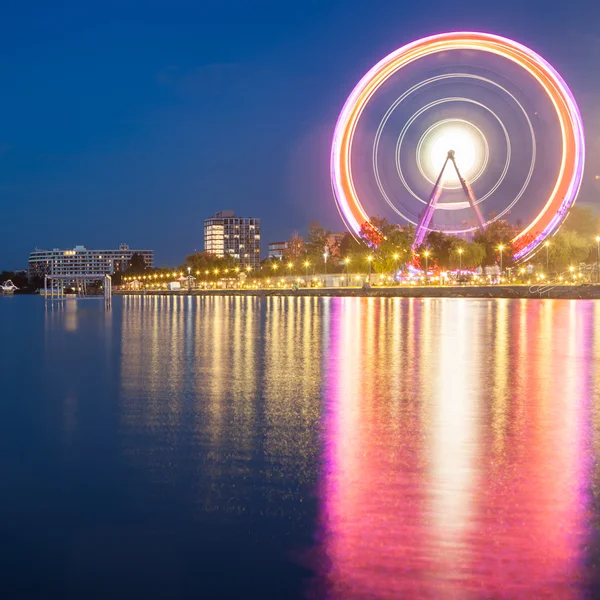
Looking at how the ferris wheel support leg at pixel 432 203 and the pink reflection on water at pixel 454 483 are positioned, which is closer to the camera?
the pink reflection on water at pixel 454 483

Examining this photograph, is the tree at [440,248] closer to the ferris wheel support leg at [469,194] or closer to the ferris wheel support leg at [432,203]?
the ferris wheel support leg at [469,194]

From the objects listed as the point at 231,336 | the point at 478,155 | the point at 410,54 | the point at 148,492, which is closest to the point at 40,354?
the point at 231,336

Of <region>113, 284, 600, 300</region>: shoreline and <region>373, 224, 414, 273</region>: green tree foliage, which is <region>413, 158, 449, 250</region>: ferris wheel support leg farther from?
<region>373, 224, 414, 273</region>: green tree foliage

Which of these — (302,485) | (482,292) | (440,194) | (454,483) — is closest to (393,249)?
(440,194)

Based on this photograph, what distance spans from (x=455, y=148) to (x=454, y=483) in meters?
51.7

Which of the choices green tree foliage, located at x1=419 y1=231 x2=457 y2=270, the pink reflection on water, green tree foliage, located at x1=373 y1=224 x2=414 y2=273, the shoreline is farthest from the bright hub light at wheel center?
the pink reflection on water

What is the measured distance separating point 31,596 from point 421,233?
6615 cm

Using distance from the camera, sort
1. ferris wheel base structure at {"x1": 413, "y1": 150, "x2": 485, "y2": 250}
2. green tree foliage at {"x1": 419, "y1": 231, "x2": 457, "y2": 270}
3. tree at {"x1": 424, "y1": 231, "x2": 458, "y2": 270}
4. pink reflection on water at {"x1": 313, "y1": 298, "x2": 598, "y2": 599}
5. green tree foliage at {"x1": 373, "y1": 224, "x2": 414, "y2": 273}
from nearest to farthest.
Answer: pink reflection on water at {"x1": 313, "y1": 298, "x2": 598, "y2": 599}
ferris wheel base structure at {"x1": 413, "y1": 150, "x2": 485, "y2": 250}
green tree foliage at {"x1": 373, "y1": 224, "x2": 414, "y2": 273}
green tree foliage at {"x1": 419, "y1": 231, "x2": 457, "y2": 270}
tree at {"x1": 424, "y1": 231, "x2": 458, "y2": 270}

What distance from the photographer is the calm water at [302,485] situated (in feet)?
11.3

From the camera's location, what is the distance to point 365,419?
720cm

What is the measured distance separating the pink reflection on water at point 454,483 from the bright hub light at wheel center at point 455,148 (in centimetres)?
4367

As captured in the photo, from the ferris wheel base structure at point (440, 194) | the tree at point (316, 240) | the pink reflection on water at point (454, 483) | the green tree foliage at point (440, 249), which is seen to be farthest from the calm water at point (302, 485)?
the tree at point (316, 240)

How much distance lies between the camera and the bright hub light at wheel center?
171 feet

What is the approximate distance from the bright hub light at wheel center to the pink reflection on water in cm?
4367
